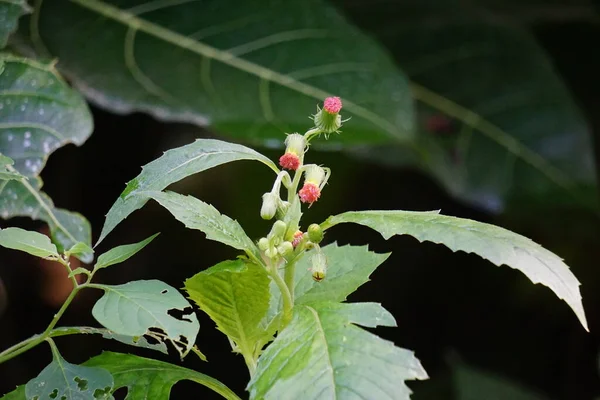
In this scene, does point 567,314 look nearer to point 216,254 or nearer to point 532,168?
point 532,168

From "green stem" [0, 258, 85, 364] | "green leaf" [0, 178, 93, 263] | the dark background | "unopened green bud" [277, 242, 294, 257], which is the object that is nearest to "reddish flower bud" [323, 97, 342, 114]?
"unopened green bud" [277, 242, 294, 257]

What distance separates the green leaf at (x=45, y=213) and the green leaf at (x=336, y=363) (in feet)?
1.19

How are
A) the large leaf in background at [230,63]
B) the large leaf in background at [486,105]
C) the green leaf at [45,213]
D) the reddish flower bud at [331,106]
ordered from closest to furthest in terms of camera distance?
the reddish flower bud at [331,106] < the green leaf at [45,213] < the large leaf in background at [230,63] < the large leaf in background at [486,105]

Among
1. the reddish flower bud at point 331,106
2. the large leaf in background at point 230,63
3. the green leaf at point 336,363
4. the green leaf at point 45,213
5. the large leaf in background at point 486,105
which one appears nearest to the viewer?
the green leaf at point 336,363

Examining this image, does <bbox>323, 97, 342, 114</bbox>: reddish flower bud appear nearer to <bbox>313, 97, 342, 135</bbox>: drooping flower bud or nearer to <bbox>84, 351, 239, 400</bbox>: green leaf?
<bbox>313, 97, 342, 135</bbox>: drooping flower bud

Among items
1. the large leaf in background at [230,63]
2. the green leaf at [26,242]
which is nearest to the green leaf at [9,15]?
the large leaf in background at [230,63]

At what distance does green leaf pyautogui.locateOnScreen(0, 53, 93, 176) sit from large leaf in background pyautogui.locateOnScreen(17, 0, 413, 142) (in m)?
0.18

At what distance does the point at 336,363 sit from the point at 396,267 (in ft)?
4.55

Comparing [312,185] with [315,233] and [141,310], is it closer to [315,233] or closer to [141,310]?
[315,233]

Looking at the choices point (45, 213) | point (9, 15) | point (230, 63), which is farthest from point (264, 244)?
point (230, 63)

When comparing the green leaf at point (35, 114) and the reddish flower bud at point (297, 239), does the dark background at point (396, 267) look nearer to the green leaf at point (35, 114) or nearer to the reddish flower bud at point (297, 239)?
the green leaf at point (35, 114)

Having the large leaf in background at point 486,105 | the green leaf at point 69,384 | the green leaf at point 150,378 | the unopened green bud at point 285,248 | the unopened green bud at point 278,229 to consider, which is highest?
the large leaf in background at point 486,105

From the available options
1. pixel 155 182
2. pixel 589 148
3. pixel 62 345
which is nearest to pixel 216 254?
pixel 62 345

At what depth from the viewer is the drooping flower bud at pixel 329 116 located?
0.52m
